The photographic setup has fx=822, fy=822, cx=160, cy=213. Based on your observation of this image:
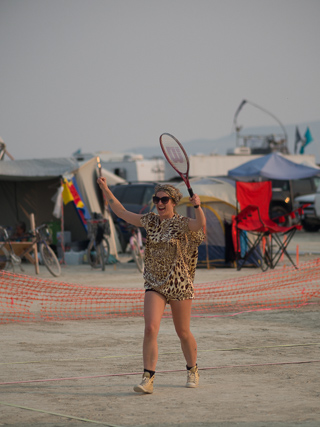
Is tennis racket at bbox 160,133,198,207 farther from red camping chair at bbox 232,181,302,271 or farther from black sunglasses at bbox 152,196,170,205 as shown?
red camping chair at bbox 232,181,302,271

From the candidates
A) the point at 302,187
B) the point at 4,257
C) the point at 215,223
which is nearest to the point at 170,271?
the point at 4,257

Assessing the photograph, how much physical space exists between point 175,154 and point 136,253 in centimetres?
1111

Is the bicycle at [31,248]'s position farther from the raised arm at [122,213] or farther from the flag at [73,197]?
the raised arm at [122,213]

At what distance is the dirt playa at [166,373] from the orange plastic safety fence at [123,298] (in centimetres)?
66

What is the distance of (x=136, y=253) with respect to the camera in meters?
17.9

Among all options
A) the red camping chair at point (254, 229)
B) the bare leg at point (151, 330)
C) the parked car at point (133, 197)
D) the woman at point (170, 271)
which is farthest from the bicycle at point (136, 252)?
the bare leg at point (151, 330)

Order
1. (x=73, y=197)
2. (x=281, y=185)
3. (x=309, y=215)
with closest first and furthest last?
(x=73, y=197), (x=309, y=215), (x=281, y=185)

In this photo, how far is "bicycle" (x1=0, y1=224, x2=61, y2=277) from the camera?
55.0 feet

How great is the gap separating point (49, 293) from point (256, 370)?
6.81 metres

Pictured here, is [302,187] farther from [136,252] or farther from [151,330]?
[151,330]

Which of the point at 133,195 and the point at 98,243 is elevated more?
the point at 133,195

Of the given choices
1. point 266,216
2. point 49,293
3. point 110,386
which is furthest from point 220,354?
point 266,216

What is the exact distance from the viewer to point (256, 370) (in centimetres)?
720

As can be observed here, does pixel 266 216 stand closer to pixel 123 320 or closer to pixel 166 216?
pixel 123 320
